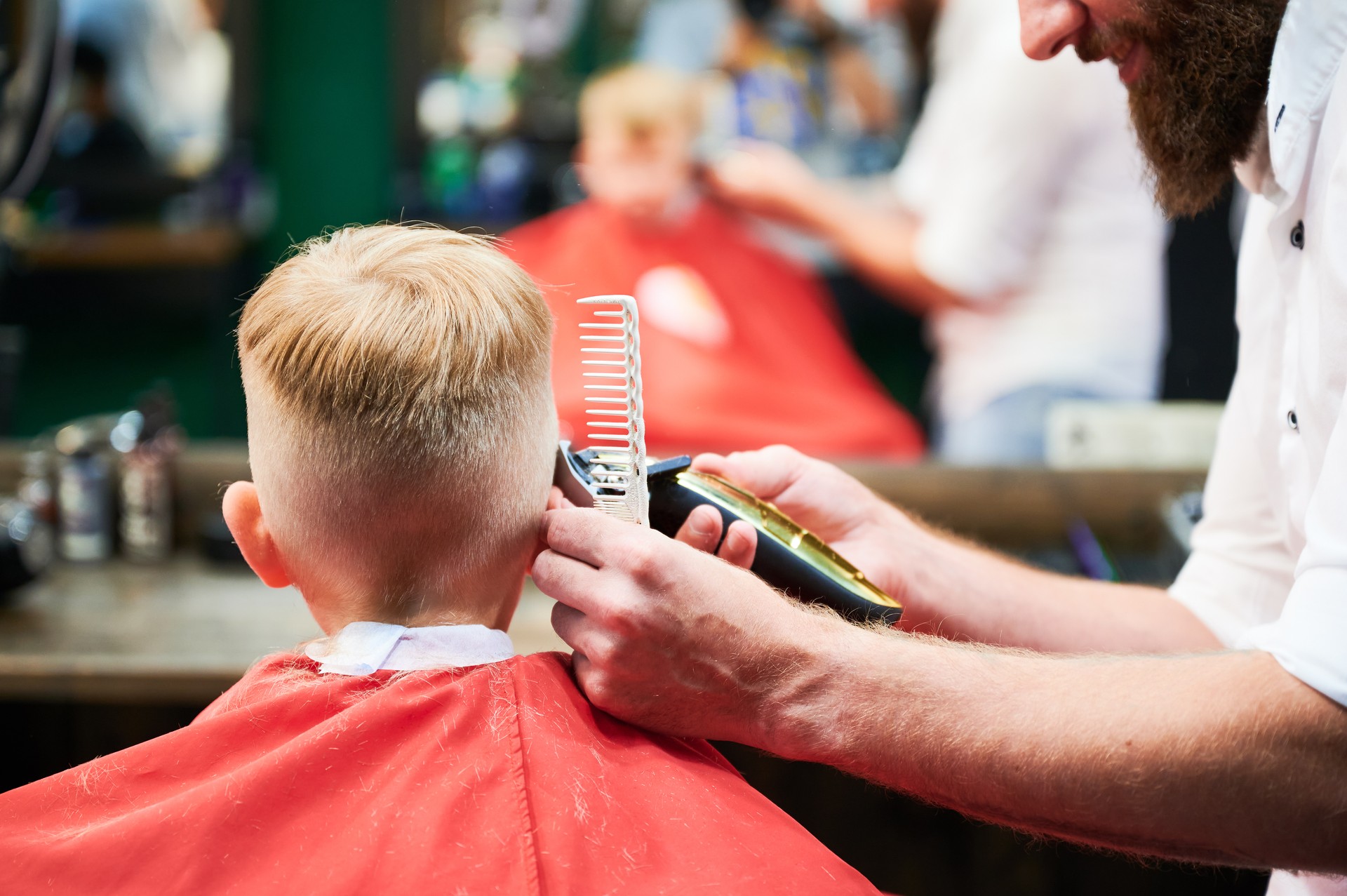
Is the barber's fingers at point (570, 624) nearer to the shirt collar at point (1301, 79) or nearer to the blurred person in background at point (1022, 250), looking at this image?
the shirt collar at point (1301, 79)

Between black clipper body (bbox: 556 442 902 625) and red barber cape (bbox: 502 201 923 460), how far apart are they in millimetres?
1229

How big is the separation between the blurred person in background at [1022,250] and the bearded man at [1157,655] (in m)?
1.15

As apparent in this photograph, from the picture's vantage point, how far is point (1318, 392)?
3.20ft

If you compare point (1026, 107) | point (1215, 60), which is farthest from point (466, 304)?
point (1026, 107)

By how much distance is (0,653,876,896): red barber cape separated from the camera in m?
0.88

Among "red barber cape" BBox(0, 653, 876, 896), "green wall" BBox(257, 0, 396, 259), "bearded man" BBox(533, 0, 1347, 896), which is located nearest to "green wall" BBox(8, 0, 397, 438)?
"green wall" BBox(257, 0, 396, 259)

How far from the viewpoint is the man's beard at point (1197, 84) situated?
104 cm

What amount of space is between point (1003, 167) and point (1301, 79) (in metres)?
1.38

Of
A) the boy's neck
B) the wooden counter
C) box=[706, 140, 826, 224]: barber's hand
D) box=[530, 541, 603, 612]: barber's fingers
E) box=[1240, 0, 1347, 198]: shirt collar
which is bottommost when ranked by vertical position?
the wooden counter

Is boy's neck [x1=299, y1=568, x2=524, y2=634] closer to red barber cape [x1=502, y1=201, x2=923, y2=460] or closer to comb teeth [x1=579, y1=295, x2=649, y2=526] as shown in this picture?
comb teeth [x1=579, y1=295, x2=649, y2=526]

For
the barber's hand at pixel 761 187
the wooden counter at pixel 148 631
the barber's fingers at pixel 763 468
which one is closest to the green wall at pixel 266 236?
the barber's hand at pixel 761 187

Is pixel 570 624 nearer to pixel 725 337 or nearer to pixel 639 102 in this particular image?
pixel 725 337

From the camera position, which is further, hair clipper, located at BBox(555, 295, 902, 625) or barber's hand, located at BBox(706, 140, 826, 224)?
barber's hand, located at BBox(706, 140, 826, 224)

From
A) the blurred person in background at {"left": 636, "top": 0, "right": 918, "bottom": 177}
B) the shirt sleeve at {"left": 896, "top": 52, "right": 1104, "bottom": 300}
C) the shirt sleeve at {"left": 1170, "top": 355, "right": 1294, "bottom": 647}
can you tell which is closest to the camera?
the shirt sleeve at {"left": 1170, "top": 355, "right": 1294, "bottom": 647}
